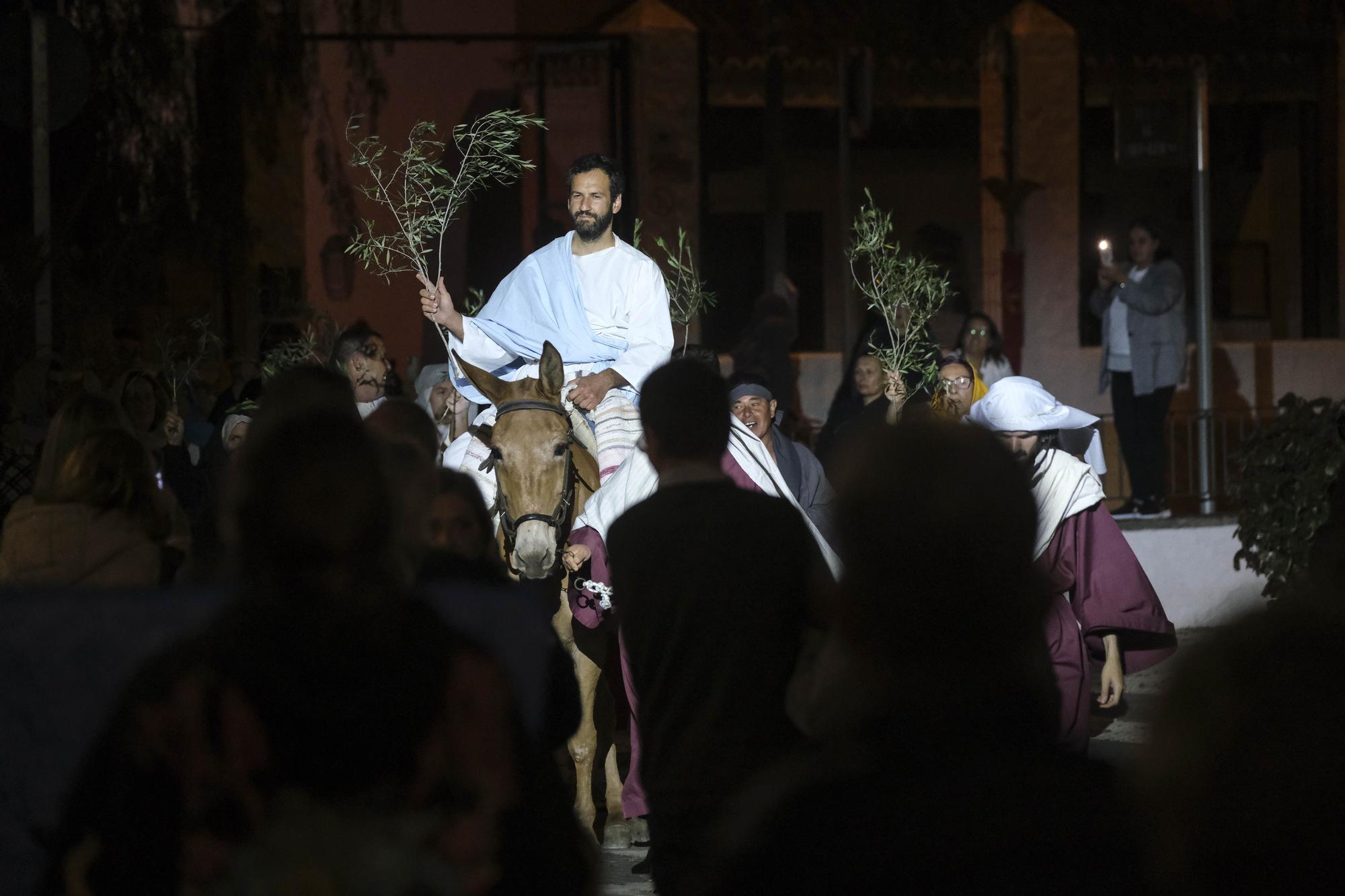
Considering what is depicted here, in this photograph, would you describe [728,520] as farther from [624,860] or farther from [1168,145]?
[1168,145]

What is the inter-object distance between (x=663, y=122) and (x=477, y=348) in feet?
28.8

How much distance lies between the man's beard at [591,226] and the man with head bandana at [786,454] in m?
0.94

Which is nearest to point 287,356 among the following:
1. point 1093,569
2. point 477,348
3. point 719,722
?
point 477,348

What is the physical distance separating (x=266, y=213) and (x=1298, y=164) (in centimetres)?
1049

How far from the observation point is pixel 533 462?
6707 millimetres

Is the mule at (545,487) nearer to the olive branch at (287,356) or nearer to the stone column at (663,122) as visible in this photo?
the olive branch at (287,356)

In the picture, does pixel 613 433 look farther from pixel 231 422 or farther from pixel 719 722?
pixel 719 722

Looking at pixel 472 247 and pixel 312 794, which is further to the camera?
pixel 472 247

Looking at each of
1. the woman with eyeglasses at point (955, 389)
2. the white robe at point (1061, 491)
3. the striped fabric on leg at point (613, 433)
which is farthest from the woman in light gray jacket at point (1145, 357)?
the striped fabric on leg at point (613, 433)

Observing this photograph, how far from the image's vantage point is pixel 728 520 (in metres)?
4.07

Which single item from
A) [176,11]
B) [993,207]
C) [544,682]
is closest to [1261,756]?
[544,682]

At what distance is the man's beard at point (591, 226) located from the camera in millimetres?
7625

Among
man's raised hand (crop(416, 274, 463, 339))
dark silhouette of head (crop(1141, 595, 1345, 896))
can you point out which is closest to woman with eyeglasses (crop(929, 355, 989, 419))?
man's raised hand (crop(416, 274, 463, 339))

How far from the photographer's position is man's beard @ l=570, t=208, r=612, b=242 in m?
7.62
